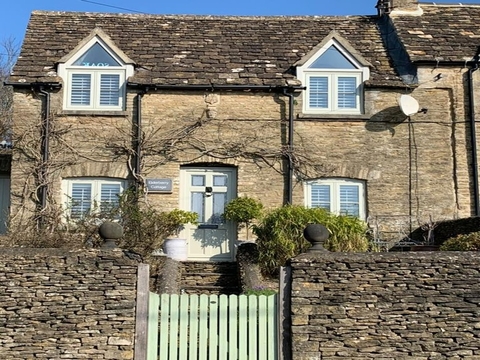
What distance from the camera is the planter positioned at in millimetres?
14596

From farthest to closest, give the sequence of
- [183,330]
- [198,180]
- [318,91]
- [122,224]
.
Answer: [318,91] < [198,180] < [122,224] < [183,330]

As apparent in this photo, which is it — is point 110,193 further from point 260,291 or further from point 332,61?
point 332,61

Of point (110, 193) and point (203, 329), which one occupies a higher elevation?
point (110, 193)

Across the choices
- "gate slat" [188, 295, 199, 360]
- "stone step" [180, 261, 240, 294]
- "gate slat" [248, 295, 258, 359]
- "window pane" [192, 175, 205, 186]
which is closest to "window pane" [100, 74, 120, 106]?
"window pane" [192, 175, 205, 186]

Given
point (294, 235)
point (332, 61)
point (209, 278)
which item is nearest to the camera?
point (294, 235)

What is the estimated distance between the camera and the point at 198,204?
16.0 m

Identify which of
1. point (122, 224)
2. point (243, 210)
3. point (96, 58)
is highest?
point (96, 58)

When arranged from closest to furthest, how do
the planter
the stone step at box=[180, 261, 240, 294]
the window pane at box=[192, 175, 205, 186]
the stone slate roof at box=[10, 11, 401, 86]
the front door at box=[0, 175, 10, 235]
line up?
the stone step at box=[180, 261, 240, 294], the planter, the window pane at box=[192, 175, 205, 186], the stone slate roof at box=[10, 11, 401, 86], the front door at box=[0, 175, 10, 235]

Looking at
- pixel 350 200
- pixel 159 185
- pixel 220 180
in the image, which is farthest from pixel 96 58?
pixel 350 200

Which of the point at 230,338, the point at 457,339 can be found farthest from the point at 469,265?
the point at 230,338

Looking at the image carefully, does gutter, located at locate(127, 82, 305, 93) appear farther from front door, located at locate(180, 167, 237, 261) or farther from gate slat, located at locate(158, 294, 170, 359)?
gate slat, located at locate(158, 294, 170, 359)

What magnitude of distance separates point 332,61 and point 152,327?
1090cm

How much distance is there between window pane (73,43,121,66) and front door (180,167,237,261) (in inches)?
151

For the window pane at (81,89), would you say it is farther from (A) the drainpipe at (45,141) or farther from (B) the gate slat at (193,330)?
(B) the gate slat at (193,330)
